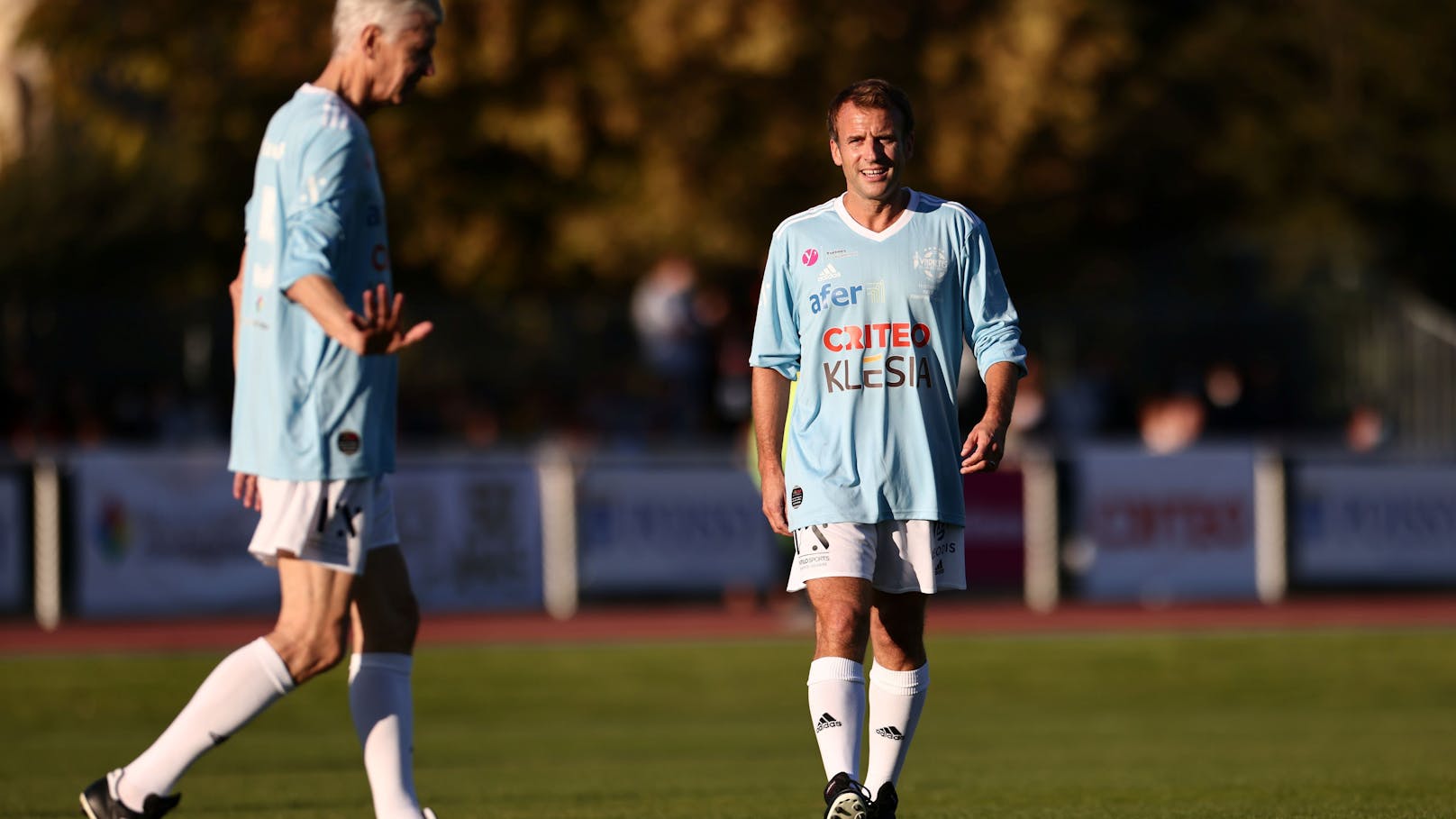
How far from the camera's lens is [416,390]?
77.9 ft

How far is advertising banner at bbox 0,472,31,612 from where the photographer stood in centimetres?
1728

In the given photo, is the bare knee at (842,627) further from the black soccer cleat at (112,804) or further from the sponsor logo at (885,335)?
the black soccer cleat at (112,804)

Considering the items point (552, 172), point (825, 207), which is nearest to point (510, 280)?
point (552, 172)

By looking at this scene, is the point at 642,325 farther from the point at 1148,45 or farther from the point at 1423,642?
the point at 1148,45

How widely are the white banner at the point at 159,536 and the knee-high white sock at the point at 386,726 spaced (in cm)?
1153

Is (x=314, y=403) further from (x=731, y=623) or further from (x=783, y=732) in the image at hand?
(x=731, y=623)

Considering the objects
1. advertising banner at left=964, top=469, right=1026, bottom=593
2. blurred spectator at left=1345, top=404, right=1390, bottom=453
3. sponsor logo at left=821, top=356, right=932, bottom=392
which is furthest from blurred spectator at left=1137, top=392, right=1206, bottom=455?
sponsor logo at left=821, top=356, right=932, bottom=392

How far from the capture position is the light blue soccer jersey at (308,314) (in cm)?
604

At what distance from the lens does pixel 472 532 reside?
18.1m

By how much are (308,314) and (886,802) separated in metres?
2.08

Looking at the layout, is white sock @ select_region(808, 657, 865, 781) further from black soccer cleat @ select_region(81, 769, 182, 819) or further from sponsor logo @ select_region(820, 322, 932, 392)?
black soccer cleat @ select_region(81, 769, 182, 819)

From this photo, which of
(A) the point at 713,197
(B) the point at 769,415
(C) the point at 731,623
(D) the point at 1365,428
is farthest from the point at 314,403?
(A) the point at 713,197

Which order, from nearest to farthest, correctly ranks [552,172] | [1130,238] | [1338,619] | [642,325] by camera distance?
[1338,619]
[642,325]
[552,172]
[1130,238]

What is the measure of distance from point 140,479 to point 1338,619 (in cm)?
954
